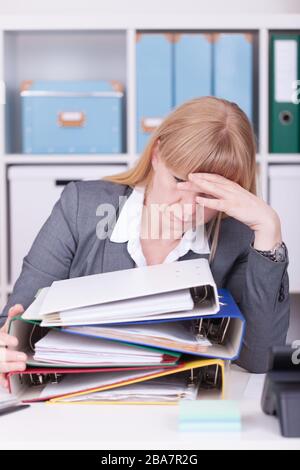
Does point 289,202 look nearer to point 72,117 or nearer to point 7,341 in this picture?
point 72,117

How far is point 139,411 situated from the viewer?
755 mm

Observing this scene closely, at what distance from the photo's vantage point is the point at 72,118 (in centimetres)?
225

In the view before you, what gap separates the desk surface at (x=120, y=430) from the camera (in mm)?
653

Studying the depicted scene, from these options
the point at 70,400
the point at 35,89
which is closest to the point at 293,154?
the point at 35,89

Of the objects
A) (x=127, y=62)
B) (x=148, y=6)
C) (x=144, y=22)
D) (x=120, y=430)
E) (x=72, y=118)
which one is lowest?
(x=120, y=430)

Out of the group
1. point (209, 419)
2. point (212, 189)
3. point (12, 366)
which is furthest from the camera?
point (212, 189)

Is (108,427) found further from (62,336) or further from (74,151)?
(74,151)

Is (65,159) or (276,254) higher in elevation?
(65,159)

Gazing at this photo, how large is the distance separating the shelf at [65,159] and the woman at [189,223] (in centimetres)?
81

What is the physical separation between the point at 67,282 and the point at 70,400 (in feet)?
0.65

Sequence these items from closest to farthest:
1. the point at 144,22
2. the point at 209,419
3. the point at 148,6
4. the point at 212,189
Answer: the point at 209,419 → the point at 212,189 → the point at 144,22 → the point at 148,6

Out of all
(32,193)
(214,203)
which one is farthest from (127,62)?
(214,203)

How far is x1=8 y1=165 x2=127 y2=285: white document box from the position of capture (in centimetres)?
225

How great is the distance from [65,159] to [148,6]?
2.22 ft
